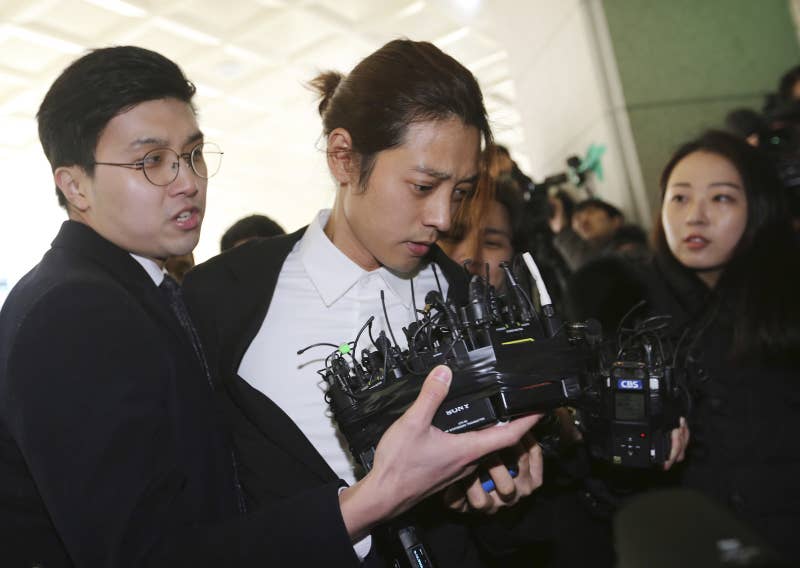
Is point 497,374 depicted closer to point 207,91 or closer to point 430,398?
point 430,398

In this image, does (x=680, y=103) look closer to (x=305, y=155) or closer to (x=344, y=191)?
(x=344, y=191)

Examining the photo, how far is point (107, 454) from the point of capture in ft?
2.66

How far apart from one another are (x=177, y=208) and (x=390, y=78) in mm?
470

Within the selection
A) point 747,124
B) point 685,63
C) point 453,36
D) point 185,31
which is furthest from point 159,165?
point 453,36

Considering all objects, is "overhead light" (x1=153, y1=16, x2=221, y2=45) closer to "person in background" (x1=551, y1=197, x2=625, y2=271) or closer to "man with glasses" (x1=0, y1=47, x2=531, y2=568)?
"person in background" (x1=551, y1=197, x2=625, y2=271)

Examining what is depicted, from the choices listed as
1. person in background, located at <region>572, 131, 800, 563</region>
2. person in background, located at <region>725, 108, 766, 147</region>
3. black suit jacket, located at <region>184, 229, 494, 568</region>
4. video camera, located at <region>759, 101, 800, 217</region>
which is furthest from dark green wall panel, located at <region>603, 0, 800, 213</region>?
black suit jacket, located at <region>184, 229, 494, 568</region>

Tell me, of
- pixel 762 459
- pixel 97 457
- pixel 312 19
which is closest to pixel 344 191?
pixel 97 457

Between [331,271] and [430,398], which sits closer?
[430,398]

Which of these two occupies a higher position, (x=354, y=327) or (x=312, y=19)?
(x=312, y=19)

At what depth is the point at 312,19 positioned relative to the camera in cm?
483

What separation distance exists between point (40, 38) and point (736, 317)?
462cm

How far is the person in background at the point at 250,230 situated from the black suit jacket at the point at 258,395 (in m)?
1.40

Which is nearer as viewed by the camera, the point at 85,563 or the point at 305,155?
the point at 85,563

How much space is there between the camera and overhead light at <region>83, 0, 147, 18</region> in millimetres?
4223
